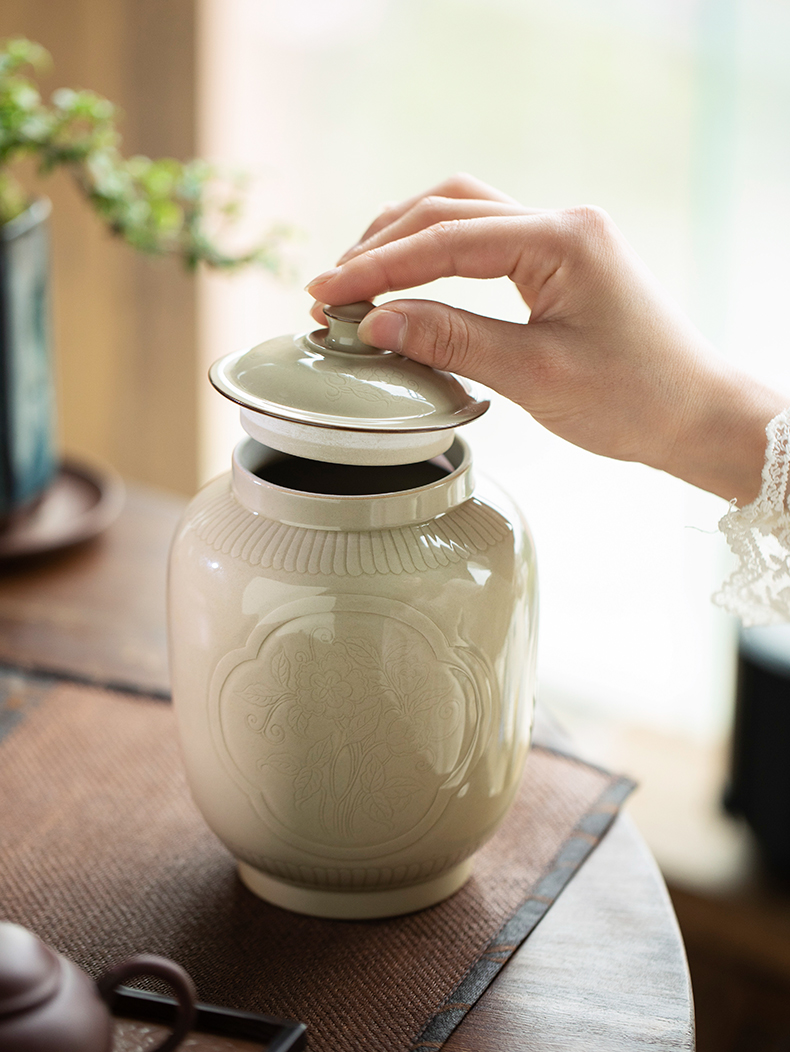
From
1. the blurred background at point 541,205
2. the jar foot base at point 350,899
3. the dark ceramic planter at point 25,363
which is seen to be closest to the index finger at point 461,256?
the jar foot base at point 350,899

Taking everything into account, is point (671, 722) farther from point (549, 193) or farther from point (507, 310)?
point (549, 193)

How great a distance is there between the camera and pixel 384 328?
0.63 metres

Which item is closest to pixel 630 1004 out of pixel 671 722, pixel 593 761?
pixel 593 761

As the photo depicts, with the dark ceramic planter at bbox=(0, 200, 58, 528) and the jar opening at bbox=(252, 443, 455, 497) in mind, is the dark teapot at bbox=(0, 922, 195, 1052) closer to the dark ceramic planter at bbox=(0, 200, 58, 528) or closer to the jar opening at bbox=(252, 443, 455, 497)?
the jar opening at bbox=(252, 443, 455, 497)

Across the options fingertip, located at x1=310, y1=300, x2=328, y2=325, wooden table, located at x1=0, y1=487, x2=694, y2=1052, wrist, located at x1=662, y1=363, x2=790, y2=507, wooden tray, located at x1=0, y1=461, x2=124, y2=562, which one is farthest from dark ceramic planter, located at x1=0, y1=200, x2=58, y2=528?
wrist, located at x1=662, y1=363, x2=790, y2=507

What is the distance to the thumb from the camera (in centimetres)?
63

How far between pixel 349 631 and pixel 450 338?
19 centimetres

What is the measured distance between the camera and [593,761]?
0.89 meters

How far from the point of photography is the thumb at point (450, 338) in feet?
2.08

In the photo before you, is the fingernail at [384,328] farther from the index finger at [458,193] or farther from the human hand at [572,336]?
the index finger at [458,193]

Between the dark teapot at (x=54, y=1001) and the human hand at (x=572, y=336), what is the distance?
0.36 metres

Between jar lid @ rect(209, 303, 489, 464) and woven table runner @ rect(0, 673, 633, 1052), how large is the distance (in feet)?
1.02

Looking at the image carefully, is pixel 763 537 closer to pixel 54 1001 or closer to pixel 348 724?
pixel 348 724

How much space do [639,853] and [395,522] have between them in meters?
0.34
